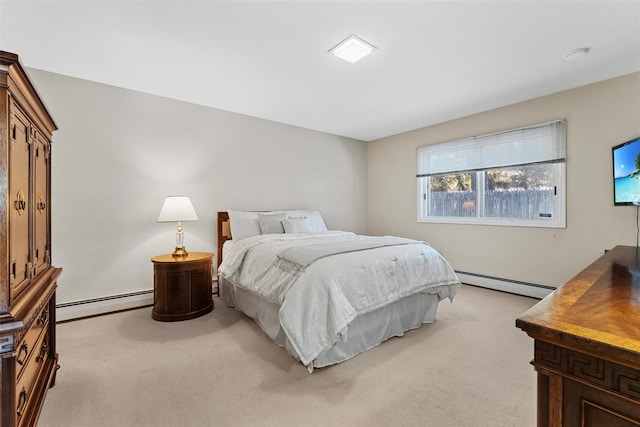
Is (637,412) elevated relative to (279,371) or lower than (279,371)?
elevated

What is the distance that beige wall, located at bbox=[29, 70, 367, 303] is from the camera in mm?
2916

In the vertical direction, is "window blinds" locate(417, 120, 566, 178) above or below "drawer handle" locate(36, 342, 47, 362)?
above

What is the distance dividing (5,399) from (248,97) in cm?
319

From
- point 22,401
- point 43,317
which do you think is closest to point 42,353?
point 43,317

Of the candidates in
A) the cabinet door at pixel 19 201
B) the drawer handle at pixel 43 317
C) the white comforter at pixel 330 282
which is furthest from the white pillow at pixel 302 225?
the cabinet door at pixel 19 201

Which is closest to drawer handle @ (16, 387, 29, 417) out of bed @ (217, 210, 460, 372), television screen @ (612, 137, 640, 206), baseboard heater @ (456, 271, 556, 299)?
bed @ (217, 210, 460, 372)

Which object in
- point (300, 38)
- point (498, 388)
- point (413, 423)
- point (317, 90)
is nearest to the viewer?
point (413, 423)

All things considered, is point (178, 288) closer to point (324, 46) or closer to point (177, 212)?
point (177, 212)

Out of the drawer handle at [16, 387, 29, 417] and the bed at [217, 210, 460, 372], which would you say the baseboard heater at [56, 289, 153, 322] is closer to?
the bed at [217, 210, 460, 372]

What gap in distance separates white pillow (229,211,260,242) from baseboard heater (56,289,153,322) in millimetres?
1184

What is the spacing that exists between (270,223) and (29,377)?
8.34ft

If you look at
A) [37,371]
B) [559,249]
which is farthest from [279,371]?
[559,249]

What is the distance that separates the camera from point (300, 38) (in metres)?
2.25

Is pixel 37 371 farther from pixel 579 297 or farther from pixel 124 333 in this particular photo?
pixel 579 297
